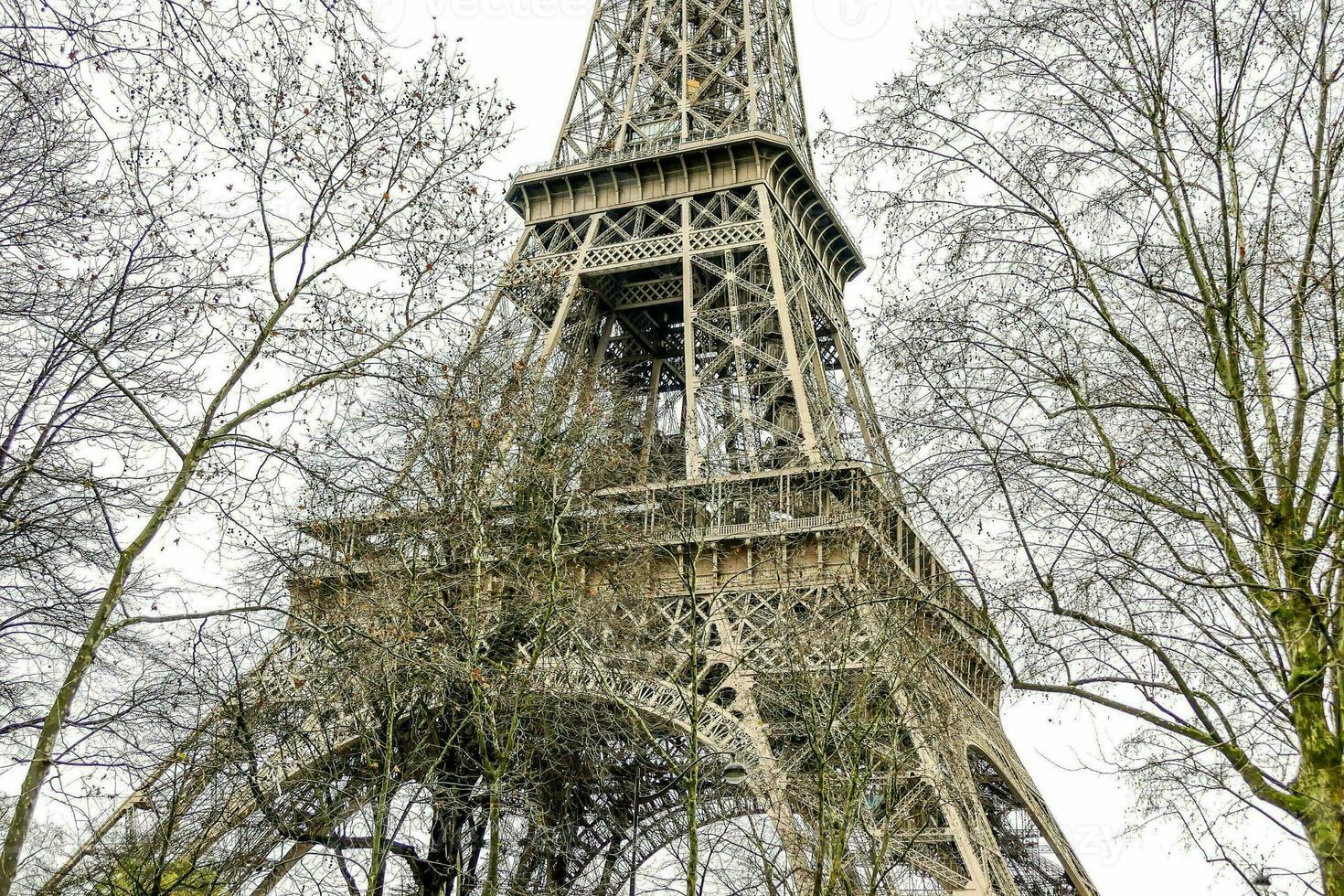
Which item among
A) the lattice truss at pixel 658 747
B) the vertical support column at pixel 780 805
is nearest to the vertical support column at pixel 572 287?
the lattice truss at pixel 658 747

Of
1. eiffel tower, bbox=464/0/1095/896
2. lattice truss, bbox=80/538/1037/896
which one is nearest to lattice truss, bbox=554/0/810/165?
eiffel tower, bbox=464/0/1095/896

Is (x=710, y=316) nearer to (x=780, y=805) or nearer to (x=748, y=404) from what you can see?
(x=748, y=404)

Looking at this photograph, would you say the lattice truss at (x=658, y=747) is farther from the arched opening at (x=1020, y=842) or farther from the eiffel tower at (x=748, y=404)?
the arched opening at (x=1020, y=842)

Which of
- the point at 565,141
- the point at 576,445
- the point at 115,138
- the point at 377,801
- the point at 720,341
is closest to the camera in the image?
the point at 115,138

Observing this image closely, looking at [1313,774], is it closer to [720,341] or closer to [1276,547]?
[1276,547]

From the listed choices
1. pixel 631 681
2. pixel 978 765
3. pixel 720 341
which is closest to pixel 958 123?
pixel 631 681
